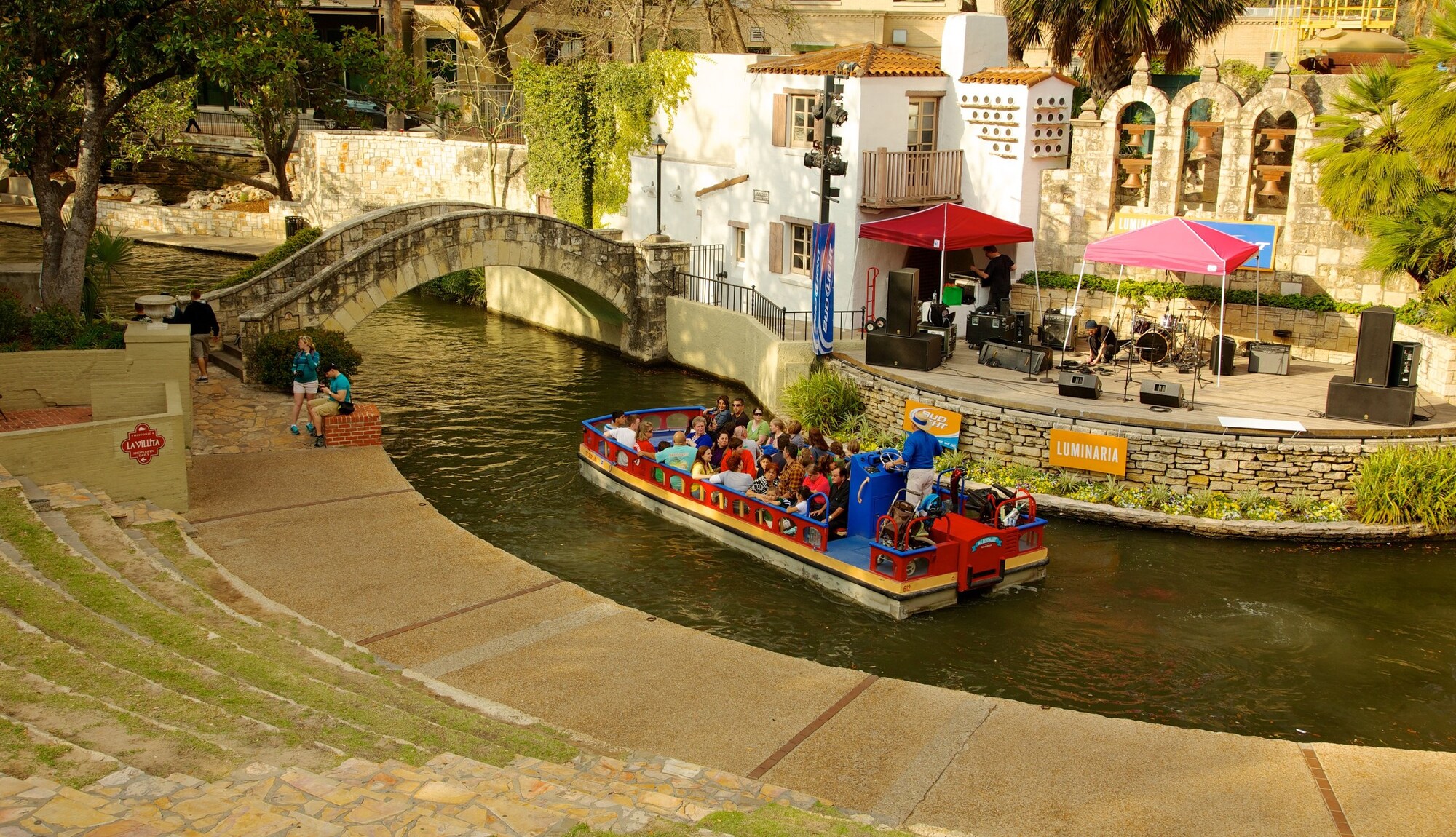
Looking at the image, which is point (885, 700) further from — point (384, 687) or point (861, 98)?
point (861, 98)

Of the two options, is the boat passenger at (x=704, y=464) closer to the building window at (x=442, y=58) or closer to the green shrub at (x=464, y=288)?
the green shrub at (x=464, y=288)

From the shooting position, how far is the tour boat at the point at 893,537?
1593 centimetres

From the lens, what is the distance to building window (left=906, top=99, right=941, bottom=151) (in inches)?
1085

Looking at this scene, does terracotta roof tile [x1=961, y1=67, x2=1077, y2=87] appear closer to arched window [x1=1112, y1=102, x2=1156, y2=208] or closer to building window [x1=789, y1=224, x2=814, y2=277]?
arched window [x1=1112, y1=102, x2=1156, y2=208]

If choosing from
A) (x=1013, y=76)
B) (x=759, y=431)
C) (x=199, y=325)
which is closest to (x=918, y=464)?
(x=759, y=431)

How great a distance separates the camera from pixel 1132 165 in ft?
84.1

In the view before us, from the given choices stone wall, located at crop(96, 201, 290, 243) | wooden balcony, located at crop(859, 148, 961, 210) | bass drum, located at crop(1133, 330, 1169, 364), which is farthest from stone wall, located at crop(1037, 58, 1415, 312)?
stone wall, located at crop(96, 201, 290, 243)

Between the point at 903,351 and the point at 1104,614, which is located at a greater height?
the point at 903,351

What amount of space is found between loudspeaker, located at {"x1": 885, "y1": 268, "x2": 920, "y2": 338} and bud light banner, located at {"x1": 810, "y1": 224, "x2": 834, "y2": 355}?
1.11 m

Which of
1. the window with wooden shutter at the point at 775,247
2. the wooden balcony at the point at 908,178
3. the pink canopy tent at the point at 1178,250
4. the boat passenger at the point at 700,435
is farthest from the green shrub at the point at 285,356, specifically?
the pink canopy tent at the point at 1178,250

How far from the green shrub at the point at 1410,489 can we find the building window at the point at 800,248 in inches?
513

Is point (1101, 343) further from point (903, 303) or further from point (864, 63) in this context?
point (864, 63)

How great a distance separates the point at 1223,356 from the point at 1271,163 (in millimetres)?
5933

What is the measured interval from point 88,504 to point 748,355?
14.4 meters
